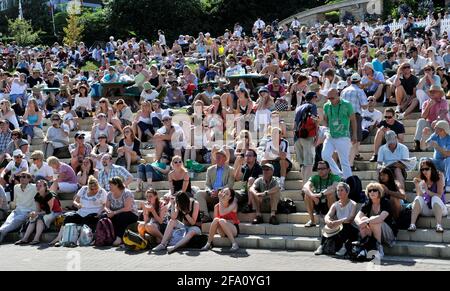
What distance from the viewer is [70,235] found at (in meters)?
12.6

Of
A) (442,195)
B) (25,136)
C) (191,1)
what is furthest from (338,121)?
(191,1)

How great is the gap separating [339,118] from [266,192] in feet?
5.34

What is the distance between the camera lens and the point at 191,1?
48.7 meters

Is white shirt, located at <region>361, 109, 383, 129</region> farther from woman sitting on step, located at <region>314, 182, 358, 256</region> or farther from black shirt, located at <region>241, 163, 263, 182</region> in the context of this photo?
woman sitting on step, located at <region>314, 182, 358, 256</region>

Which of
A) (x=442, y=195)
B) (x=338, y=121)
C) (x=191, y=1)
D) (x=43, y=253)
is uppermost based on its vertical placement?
(x=191, y=1)

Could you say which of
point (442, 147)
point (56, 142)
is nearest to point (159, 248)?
point (442, 147)

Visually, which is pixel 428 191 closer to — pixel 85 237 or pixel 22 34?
pixel 85 237

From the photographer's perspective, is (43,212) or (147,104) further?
(147,104)

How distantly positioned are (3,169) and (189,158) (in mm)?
3704

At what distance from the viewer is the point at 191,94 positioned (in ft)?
67.2
